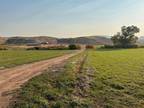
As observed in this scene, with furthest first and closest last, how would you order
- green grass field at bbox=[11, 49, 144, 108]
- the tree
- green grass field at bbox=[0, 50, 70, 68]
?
the tree < green grass field at bbox=[0, 50, 70, 68] < green grass field at bbox=[11, 49, 144, 108]

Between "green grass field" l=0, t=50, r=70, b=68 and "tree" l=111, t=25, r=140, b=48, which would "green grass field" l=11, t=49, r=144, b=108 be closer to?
"green grass field" l=0, t=50, r=70, b=68

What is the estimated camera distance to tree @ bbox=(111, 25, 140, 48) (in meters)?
150

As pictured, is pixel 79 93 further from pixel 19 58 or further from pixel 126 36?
pixel 126 36

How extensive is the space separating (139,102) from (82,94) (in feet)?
9.15

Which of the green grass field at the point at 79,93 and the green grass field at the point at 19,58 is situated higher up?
the green grass field at the point at 79,93

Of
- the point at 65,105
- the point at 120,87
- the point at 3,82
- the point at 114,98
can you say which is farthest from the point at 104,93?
the point at 3,82

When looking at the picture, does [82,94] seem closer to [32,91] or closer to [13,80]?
[32,91]

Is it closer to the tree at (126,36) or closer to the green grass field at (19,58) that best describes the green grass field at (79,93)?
the green grass field at (19,58)

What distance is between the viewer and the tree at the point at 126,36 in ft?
494

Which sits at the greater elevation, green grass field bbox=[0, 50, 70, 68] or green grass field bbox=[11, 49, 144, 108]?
green grass field bbox=[11, 49, 144, 108]

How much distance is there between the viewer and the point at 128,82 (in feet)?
57.8

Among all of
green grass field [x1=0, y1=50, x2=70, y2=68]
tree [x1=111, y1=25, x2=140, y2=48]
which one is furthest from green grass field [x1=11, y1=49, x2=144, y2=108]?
tree [x1=111, y1=25, x2=140, y2=48]

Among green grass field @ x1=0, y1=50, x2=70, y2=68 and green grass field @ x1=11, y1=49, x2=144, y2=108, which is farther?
green grass field @ x1=0, y1=50, x2=70, y2=68

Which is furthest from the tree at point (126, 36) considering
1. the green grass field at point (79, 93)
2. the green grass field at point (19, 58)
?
the green grass field at point (79, 93)
